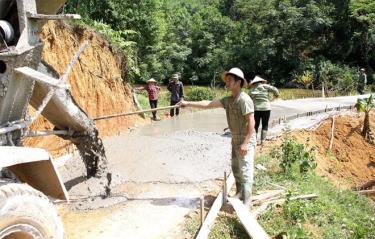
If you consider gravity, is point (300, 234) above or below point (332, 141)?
above

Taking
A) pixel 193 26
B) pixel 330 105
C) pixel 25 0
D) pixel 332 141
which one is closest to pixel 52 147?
pixel 25 0

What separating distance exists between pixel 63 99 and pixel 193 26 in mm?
34894

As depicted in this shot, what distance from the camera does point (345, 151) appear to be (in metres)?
14.3

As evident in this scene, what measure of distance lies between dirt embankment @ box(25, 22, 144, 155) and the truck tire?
5.29m

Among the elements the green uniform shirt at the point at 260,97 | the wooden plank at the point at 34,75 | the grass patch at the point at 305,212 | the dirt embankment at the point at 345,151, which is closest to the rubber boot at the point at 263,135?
the green uniform shirt at the point at 260,97

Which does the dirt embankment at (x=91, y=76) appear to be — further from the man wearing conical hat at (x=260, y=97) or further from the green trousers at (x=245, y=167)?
the green trousers at (x=245, y=167)

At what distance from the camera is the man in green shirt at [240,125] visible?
20.8ft

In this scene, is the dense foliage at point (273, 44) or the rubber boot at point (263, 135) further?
the dense foliage at point (273, 44)

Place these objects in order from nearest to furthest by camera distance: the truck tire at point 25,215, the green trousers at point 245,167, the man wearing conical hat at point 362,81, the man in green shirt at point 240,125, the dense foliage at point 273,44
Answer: the truck tire at point 25,215
the man in green shirt at point 240,125
the green trousers at point 245,167
the man wearing conical hat at point 362,81
the dense foliage at point 273,44

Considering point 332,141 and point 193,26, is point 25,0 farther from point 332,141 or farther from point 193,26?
point 193,26

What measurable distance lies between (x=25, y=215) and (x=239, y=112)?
344cm

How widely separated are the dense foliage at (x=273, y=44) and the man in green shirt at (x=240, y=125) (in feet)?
77.3

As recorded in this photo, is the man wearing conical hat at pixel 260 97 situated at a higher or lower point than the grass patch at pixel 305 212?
higher

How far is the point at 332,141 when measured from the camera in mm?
14094
